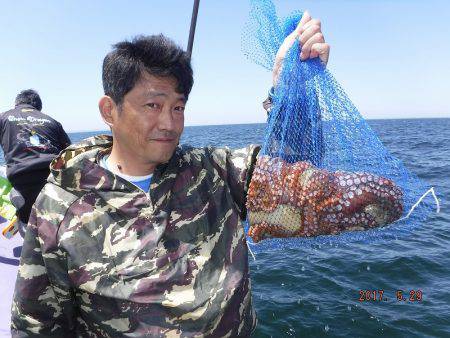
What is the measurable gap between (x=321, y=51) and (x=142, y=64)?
1.08 metres

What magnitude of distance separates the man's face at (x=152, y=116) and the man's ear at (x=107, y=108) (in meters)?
0.07

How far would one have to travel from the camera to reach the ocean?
538 cm

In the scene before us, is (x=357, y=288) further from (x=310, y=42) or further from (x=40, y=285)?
(x=40, y=285)

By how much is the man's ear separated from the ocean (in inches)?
175

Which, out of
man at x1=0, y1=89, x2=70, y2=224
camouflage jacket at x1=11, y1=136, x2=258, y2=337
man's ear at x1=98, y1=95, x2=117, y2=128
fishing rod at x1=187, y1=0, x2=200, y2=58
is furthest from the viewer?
man at x1=0, y1=89, x2=70, y2=224

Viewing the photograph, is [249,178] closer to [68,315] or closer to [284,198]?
[284,198]

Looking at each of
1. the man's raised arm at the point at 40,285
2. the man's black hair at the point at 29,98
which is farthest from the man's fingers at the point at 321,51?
the man's black hair at the point at 29,98

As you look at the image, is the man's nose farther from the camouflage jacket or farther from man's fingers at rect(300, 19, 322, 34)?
man's fingers at rect(300, 19, 322, 34)

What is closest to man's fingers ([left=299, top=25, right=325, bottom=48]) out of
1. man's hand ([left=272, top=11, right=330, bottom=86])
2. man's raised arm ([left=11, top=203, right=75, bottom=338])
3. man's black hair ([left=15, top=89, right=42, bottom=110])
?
man's hand ([left=272, top=11, right=330, bottom=86])

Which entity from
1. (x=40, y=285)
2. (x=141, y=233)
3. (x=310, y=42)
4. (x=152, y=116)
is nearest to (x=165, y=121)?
(x=152, y=116)

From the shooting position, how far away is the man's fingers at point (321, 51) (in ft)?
6.82

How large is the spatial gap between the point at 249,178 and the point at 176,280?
78 cm

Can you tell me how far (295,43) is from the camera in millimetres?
2148

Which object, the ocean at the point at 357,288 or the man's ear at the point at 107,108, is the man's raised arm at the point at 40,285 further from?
the ocean at the point at 357,288
